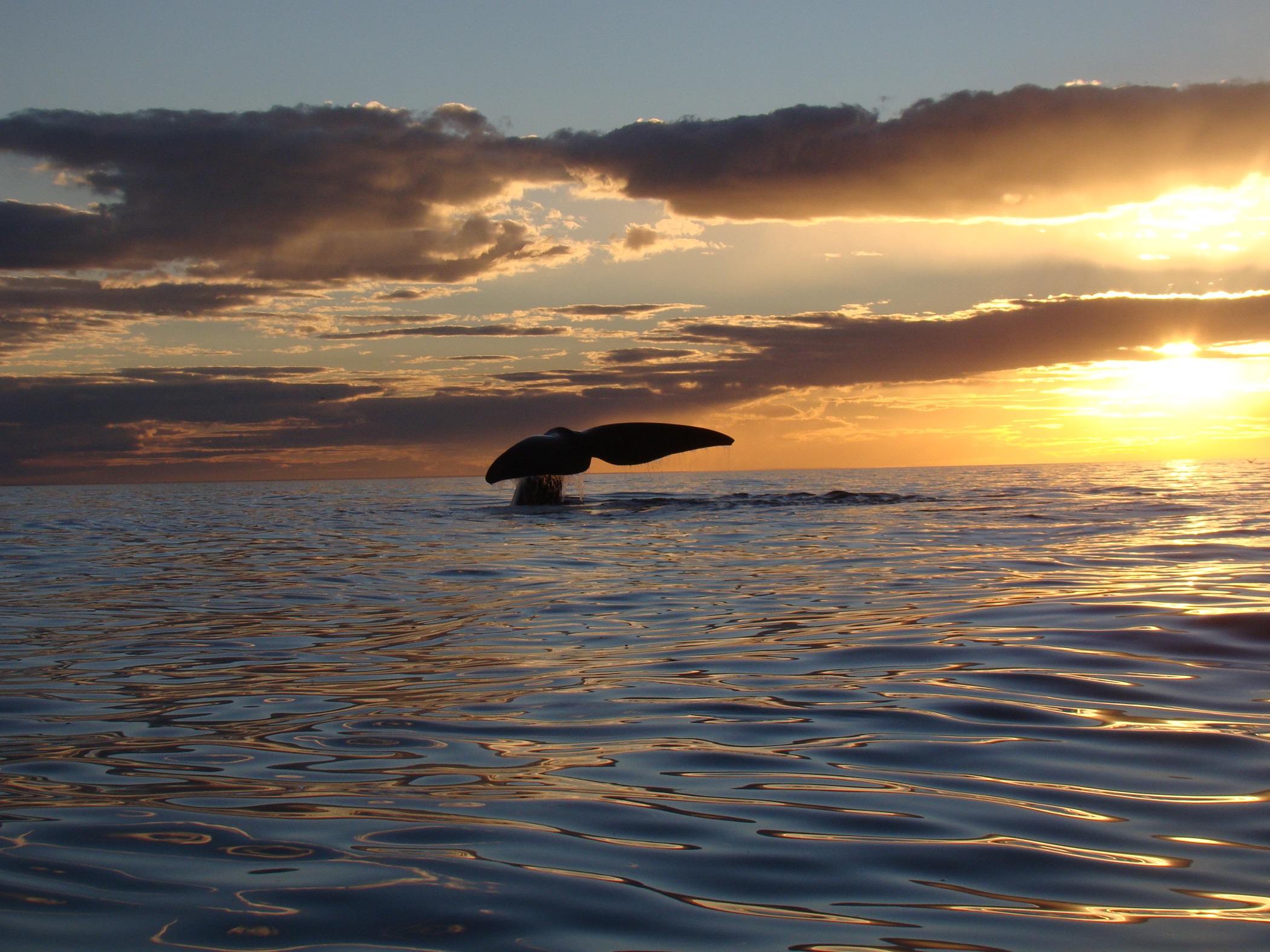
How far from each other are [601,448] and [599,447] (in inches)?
1.1

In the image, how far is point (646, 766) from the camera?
4.47 m

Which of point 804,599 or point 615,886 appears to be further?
point 804,599

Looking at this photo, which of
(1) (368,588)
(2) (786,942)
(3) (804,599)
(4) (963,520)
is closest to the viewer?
(2) (786,942)

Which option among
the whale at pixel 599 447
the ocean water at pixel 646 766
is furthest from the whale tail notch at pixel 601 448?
the ocean water at pixel 646 766

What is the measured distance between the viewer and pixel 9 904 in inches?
118

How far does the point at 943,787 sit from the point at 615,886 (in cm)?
163

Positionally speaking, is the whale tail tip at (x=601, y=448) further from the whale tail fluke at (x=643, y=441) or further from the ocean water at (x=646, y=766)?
the ocean water at (x=646, y=766)

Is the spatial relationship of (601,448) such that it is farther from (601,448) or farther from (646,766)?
(646,766)

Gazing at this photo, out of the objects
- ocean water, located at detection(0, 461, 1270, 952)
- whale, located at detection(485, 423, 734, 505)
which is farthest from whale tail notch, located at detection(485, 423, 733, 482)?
ocean water, located at detection(0, 461, 1270, 952)

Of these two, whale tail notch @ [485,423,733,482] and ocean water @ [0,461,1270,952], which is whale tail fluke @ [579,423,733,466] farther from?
ocean water @ [0,461,1270,952]

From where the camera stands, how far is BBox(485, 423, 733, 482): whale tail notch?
20.2 metres

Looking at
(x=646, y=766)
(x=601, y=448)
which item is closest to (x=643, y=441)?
(x=601, y=448)

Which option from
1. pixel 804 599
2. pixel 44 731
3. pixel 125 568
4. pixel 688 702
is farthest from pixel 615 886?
pixel 125 568

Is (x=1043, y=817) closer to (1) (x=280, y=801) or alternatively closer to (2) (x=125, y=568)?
(1) (x=280, y=801)
